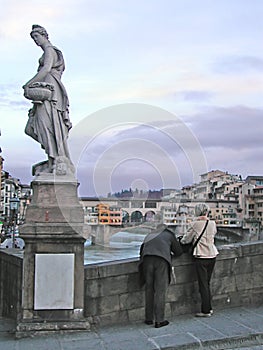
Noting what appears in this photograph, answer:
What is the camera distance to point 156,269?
6.91 metres

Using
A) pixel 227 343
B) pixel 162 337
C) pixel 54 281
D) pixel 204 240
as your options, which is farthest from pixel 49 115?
pixel 227 343

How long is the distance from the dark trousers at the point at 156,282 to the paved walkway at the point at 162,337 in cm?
28

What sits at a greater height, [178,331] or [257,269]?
[257,269]

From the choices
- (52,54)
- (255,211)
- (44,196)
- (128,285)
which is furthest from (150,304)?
(255,211)

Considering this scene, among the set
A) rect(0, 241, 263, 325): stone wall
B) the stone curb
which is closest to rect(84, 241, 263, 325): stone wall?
rect(0, 241, 263, 325): stone wall

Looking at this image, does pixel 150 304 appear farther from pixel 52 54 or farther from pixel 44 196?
pixel 52 54

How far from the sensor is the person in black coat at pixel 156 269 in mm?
6879

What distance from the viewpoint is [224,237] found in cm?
7375

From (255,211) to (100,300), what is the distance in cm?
11742

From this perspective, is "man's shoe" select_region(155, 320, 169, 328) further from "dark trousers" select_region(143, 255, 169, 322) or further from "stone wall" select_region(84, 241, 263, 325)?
"stone wall" select_region(84, 241, 263, 325)

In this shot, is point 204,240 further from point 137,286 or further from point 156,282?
point 137,286

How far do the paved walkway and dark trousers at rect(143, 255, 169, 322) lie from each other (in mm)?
280

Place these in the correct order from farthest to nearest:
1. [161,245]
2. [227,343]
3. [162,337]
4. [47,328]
Result: [161,245] → [47,328] → [162,337] → [227,343]

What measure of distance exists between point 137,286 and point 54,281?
125 centimetres
